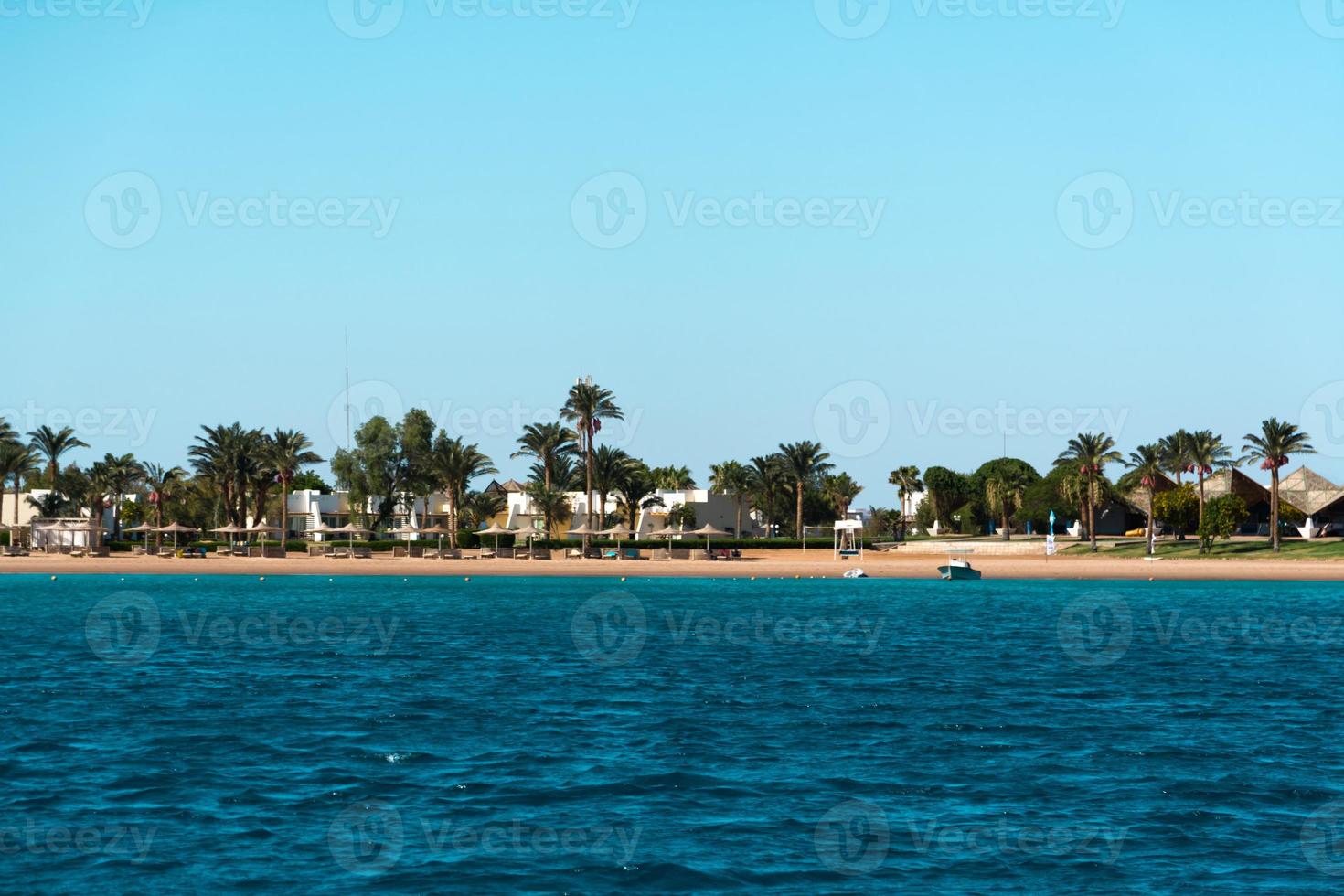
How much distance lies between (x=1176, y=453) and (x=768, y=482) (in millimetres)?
39677

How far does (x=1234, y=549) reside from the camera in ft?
388

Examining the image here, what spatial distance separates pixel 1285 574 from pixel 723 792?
88.6 meters

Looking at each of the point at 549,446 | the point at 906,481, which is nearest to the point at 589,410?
the point at 549,446

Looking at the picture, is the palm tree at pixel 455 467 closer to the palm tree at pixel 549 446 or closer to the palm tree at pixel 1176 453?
the palm tree at pixel 549 446

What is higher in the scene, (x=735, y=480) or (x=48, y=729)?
(x=735, y=480)

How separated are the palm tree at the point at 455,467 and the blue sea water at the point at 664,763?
68704 millimetres

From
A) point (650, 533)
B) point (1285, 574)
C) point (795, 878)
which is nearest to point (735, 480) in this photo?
point (650, 533)

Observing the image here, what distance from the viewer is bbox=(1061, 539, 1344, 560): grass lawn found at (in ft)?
368

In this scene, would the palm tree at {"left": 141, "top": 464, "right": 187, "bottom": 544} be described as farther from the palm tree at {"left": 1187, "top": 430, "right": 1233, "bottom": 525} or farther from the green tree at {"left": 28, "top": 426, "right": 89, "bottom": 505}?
the palm tree at {"left": 1187, "top": 430, "right": 1233, "bottom": 525}

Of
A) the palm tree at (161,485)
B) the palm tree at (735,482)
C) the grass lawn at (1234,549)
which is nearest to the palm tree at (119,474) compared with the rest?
the palm tree at (161,485)

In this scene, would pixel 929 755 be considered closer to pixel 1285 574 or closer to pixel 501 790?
pixel 501 790

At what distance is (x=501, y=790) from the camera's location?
22250 mm

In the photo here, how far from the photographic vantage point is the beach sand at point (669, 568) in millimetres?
98625

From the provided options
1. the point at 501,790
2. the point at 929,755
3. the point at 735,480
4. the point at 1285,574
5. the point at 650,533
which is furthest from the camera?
the point at 735,480
